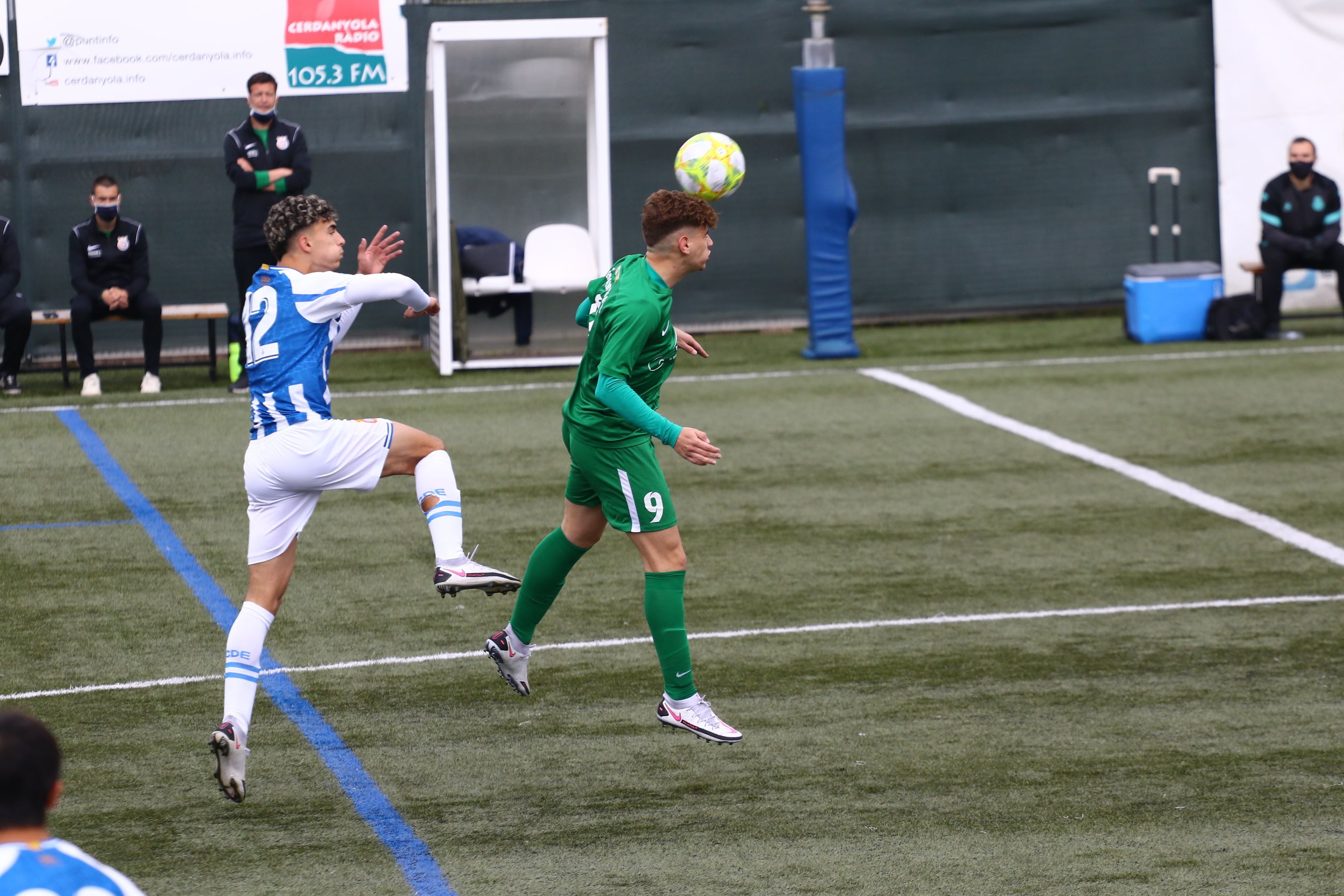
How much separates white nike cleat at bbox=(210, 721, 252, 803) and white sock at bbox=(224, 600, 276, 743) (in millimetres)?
69

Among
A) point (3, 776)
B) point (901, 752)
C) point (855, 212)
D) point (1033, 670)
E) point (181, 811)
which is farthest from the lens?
point (855, 212)

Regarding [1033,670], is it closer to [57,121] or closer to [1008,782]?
[1008,782]

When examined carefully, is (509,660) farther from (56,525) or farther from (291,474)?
(56,525)

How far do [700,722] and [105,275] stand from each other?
948 cm

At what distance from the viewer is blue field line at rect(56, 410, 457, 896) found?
5578 mm

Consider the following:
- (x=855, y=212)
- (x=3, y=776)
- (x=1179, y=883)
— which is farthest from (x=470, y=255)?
(x=3, y=776)

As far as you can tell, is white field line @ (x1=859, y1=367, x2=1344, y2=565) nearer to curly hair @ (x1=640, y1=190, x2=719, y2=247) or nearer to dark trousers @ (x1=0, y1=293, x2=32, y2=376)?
curly hair @ (x1=640, y1=190, x2=719, y2=247)

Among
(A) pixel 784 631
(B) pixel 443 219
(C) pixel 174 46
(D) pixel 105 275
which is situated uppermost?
(C) pixel 174 46

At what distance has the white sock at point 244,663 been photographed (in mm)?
5859

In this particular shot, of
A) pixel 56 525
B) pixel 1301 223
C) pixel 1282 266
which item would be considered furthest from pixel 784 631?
pixel 1301 223

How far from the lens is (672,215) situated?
6.38m

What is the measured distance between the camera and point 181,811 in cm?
602

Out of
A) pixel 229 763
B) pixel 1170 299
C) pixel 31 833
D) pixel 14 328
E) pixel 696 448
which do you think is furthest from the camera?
pixel 1170 299

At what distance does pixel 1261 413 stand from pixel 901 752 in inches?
303
